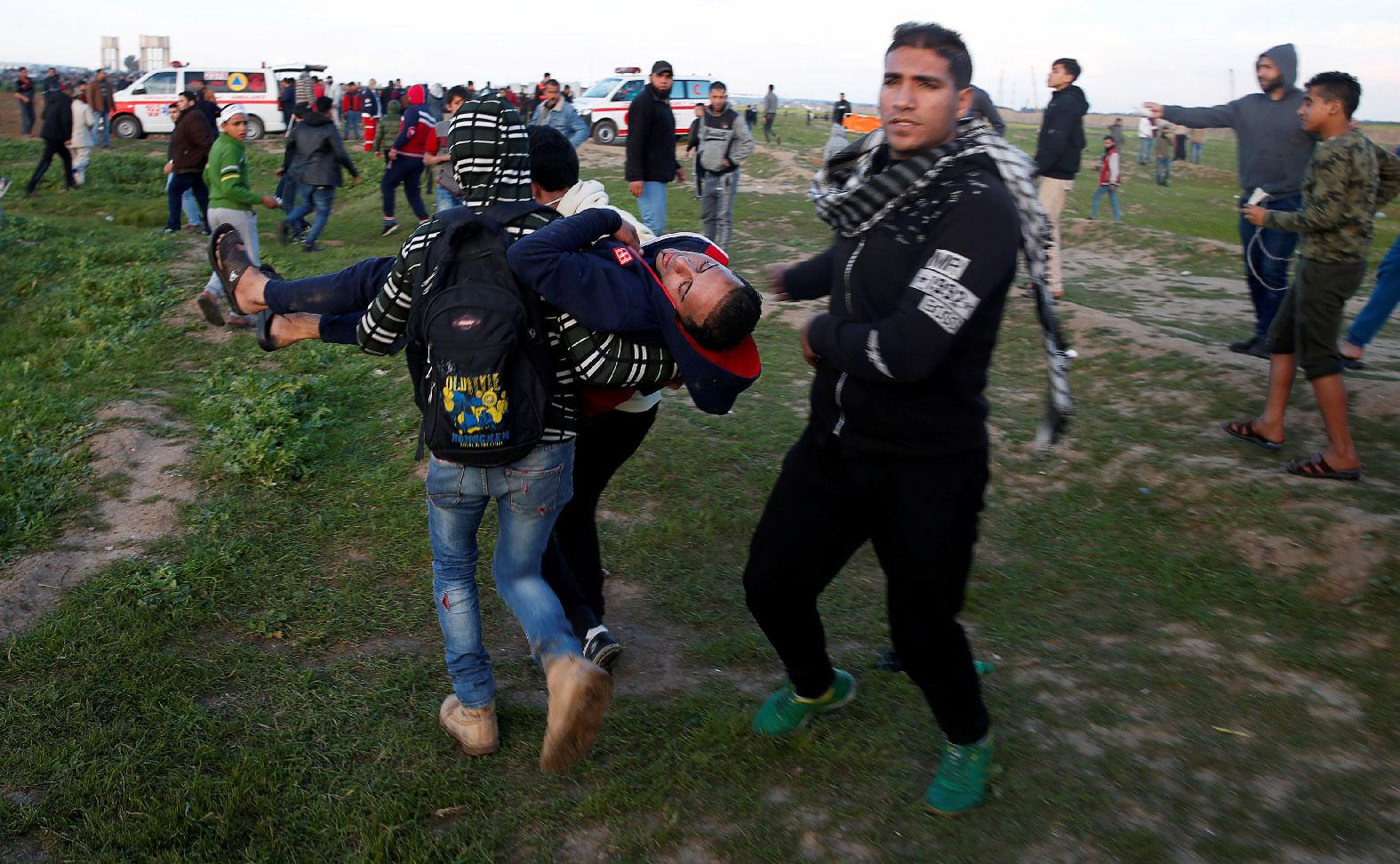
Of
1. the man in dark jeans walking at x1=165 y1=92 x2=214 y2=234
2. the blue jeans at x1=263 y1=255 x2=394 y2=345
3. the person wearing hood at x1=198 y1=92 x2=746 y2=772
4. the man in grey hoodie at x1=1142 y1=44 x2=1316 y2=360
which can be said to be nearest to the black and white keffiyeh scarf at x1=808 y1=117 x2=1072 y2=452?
the person wearing hood at x1=198 y1=92 x2=746 y2=772

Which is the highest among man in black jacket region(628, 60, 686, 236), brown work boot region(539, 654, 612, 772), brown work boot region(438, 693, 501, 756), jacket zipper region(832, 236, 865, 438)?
man in black jacket region(628, 60, 686, 236)

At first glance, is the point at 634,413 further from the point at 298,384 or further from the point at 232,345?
the point at 232,345

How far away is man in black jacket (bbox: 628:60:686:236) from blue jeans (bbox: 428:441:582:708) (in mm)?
6842

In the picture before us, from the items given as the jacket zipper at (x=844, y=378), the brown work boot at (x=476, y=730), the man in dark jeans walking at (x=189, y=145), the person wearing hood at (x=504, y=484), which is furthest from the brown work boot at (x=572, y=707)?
the man in dark jeans walking at (x=189, y=145)

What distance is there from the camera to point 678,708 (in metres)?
3.65

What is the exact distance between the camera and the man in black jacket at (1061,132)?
9117mm

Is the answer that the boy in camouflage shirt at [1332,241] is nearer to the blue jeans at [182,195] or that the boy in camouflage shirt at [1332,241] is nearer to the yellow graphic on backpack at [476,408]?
the yellow graphic on backpack at [476,408]

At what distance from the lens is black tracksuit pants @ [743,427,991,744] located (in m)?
2.65

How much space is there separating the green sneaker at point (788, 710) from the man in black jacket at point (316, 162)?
1008 centimetres

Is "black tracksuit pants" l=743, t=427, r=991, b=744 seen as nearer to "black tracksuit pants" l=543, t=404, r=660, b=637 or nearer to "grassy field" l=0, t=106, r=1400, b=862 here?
"grassy field" l=0, t=106, r=1400, b=862

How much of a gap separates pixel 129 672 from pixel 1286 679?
424 centimetres

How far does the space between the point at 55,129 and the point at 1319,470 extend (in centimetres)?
1821

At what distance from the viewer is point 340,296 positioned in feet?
10.8

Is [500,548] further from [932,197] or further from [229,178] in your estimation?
[229,178]
